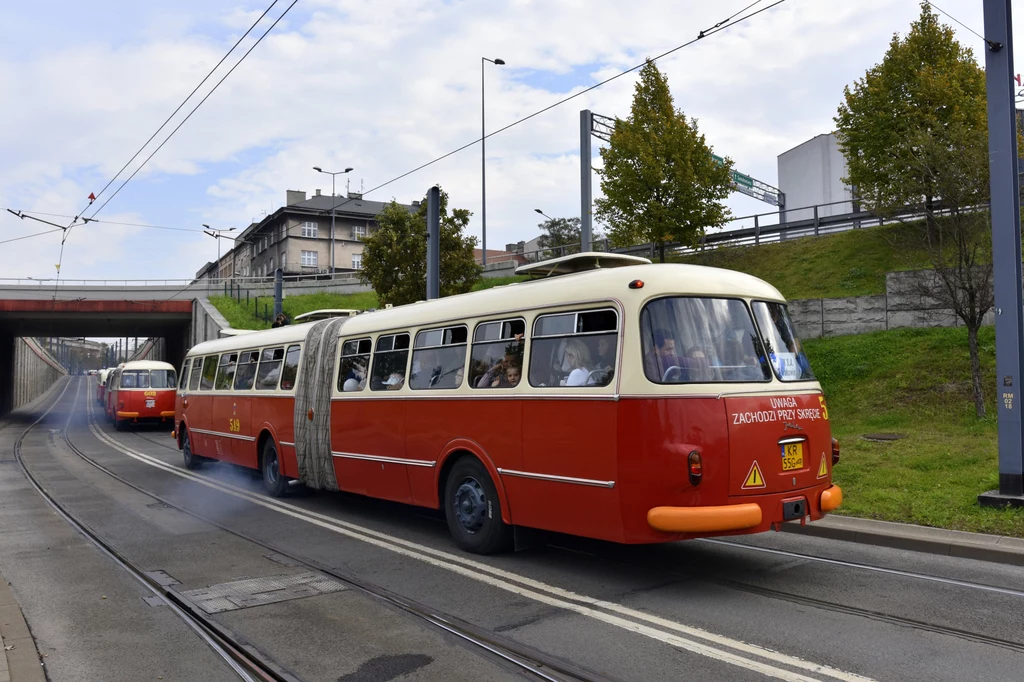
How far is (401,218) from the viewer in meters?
27.6

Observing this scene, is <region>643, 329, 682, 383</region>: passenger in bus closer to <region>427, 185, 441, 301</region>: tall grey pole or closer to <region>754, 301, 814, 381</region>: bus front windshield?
<region>754, 301, 814, 381</region>: bus front windshield

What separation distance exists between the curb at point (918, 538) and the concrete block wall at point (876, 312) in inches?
432

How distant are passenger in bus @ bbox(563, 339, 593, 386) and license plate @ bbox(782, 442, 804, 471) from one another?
1730mm

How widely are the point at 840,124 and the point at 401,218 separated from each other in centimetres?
1505

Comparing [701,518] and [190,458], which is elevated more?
[701,518]

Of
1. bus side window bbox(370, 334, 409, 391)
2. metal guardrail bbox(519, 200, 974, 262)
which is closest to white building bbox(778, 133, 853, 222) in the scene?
metal guardrail bbox(519, 200, 974, 262)

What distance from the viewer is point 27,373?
76.0 m

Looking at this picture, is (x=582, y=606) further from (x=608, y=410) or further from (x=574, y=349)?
(x=574, y=349)

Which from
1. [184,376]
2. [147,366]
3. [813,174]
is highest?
[813,174]

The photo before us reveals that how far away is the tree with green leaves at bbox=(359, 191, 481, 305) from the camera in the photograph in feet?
89.4

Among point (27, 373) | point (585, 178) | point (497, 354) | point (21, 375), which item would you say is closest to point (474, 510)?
point (497, 354)

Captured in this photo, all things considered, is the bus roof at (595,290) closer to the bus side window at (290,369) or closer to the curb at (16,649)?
the bus side window at (290,369)

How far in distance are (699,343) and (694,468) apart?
1.05 metres

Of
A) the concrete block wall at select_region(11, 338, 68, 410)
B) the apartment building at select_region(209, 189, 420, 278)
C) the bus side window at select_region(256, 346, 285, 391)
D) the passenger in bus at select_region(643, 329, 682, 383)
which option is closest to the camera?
the passenger in bus at select_region(643, 329, 682, 383)
